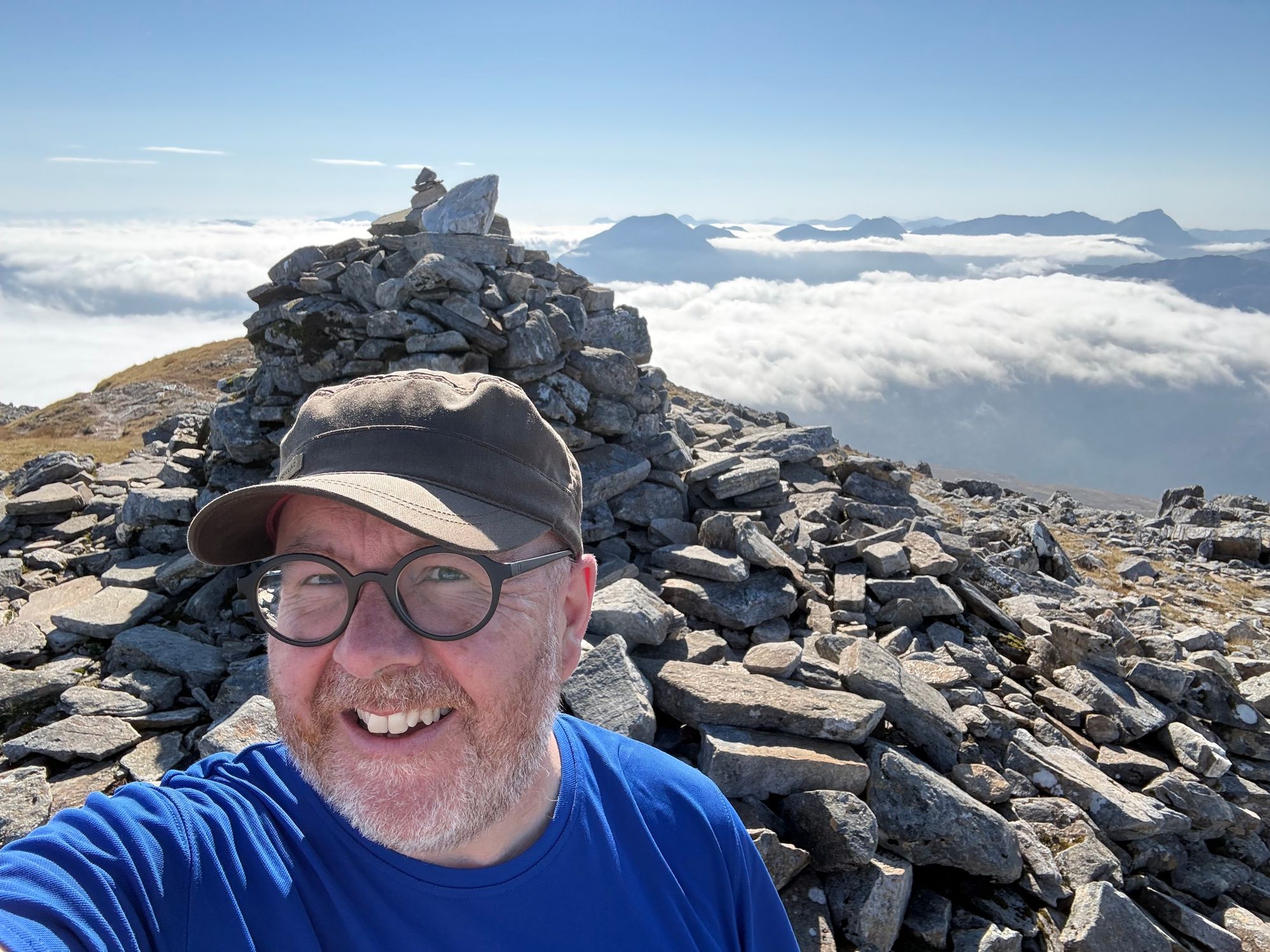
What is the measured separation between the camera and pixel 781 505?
481 inches

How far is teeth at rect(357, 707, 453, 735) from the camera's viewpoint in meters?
2.40

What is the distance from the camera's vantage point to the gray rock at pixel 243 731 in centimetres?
580

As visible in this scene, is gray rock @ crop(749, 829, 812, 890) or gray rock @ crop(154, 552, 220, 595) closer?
gray rock @ crop(749, 829, 812, 890)

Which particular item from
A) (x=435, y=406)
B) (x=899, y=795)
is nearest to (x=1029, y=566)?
(x=899, y=795)

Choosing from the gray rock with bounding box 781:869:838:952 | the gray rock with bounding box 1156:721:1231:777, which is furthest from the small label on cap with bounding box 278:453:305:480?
the gray rock with bounding box 1156:721:1231:777

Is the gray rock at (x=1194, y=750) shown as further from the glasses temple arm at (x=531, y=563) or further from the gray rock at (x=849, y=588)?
the glasses temple arm at (x=531, y=563)

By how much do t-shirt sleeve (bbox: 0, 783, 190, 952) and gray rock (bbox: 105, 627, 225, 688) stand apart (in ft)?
22.2

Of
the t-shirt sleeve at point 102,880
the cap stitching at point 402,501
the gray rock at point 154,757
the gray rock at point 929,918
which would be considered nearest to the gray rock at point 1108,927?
the gray rock at point 929,918

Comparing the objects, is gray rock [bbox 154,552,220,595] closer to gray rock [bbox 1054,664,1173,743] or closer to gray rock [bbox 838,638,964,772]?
gray rock [bbox 838,638,964,772]

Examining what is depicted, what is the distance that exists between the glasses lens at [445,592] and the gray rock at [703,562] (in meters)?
6.89

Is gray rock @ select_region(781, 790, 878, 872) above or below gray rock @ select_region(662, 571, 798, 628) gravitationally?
below

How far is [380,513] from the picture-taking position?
7.36 ft

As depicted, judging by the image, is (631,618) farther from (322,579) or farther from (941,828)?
(322,579)

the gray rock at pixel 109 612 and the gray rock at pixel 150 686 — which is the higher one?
the gray rock at pixel 109 612
